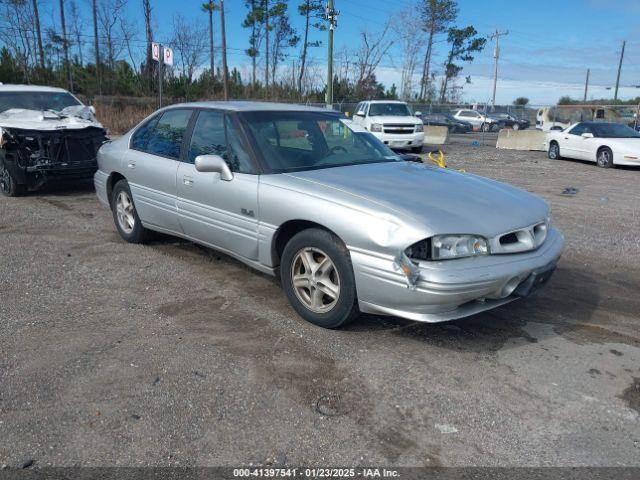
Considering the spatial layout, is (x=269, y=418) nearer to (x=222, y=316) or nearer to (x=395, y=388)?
(x=395, y=388)

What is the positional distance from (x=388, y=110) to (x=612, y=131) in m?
6.95

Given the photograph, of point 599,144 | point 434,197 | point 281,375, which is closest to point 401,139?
point 599,144

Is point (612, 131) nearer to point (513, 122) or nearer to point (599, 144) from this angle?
point (599, 144)

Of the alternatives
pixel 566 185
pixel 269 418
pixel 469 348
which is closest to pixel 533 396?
pixel 469 348

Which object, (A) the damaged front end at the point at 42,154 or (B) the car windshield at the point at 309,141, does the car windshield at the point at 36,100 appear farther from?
(B) the car windshield at the point at 309,141

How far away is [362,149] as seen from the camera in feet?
16.1

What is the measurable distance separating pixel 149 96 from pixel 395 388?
3436 cm

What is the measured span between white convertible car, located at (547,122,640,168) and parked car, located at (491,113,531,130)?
2292 cm

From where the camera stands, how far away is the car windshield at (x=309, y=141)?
171 inches

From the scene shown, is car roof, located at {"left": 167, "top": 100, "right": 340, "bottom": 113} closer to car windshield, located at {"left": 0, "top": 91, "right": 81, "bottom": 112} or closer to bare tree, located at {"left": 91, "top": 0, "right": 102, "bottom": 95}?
car windshield, located at {"left": 0, "top": 91, "right": 81, "bottom": 112}

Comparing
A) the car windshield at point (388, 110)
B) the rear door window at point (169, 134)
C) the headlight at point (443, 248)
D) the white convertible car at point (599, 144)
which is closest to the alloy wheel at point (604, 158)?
the white convertible car at point (599, 144)

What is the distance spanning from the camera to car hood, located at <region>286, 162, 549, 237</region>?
11.3 ft

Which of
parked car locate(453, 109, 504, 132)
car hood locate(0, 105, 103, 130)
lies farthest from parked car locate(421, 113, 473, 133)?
car hood locate(0, 105, 103, 130)

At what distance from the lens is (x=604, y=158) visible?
1512cm
